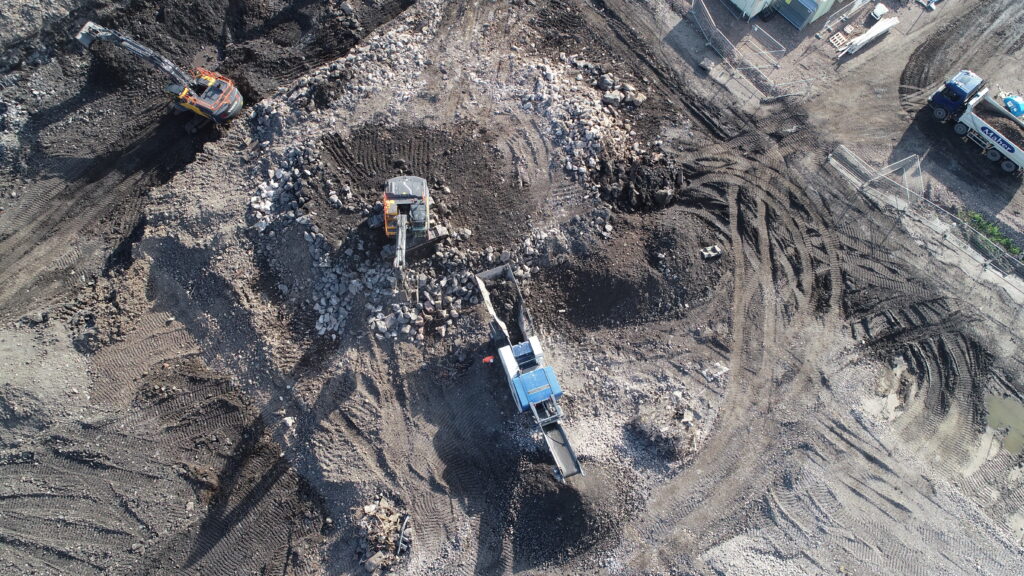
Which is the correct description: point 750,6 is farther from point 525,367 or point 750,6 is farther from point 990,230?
point 525,367

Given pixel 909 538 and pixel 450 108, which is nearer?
pixel 909 538

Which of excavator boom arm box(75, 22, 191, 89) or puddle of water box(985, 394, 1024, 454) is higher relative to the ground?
puddle of water box(985, 394, 1024, 454)

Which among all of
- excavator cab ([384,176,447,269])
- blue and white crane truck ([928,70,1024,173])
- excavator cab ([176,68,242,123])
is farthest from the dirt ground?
excavator cab ([176,68,242,123])

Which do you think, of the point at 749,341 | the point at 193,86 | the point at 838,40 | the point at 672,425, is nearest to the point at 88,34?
the point at 193,86

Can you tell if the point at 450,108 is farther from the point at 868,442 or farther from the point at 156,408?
the point at 868,442

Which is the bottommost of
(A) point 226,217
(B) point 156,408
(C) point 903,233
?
(B) point 156,408

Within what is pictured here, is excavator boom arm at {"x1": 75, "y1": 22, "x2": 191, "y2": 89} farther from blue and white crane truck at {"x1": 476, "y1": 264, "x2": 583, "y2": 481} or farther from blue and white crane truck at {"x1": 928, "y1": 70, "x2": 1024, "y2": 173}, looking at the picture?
blue and white crane truck at {"x1": 928, "y1": 70, "x2": 1024, "y2": 173}

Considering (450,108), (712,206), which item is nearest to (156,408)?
(450,108)
